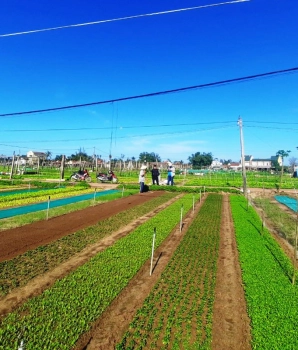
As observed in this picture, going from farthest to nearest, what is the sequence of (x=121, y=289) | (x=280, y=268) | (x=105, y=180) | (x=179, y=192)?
(x=105, y=180)
(x=179, y=192)
(x=280, y=268)
(x=121, y=289)

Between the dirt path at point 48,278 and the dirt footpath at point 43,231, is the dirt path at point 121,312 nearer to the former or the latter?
the dirt path at point 48,278

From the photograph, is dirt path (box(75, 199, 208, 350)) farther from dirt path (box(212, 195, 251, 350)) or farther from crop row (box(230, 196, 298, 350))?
crop row (box(230, 196, 298, 350))

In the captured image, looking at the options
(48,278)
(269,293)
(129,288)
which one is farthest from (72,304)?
(269,293)

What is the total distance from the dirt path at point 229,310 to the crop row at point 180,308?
0.48 feet

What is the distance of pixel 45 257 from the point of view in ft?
24.5

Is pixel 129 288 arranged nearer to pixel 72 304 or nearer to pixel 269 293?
pixel 72 304

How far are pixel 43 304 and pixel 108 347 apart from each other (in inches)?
66.9

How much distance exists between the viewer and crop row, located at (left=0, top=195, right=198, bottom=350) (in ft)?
12.9

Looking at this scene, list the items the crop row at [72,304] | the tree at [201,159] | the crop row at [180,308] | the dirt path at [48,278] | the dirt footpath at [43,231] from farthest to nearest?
the tree at [201,159]
the dirt footpath at [43,231]
the dirt path at [48,278]
the crop row at [180,308]
the crop row at [72,304]

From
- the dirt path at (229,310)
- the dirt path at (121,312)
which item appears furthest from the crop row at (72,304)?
the dirt path at (229,310)

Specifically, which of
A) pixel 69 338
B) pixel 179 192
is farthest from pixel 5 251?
pixel 179 192

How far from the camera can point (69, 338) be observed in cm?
396

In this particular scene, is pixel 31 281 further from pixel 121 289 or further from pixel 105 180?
pixel 105 180

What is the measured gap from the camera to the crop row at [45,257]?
5.98m
